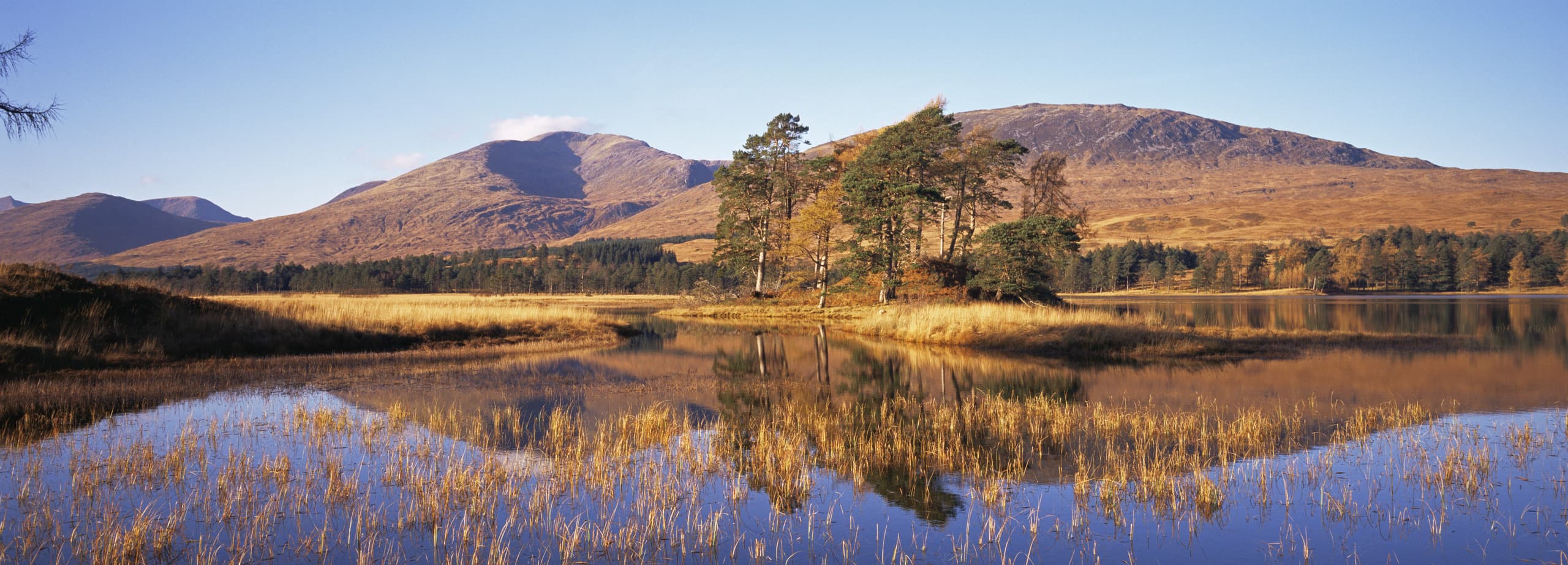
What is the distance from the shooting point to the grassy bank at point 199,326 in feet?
60.8

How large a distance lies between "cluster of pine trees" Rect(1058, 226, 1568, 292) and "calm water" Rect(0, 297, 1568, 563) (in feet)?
254

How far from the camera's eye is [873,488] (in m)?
9.62

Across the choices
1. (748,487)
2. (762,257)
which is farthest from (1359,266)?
(748,487)

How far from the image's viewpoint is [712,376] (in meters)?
21.3

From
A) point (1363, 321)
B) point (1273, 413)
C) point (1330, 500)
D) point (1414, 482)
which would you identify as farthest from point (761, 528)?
point (1363, 321)

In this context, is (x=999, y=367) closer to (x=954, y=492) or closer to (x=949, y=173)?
(x=954, y=492)

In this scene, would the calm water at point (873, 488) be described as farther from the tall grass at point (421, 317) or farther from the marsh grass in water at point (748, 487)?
the tall grass at point (421, 317)

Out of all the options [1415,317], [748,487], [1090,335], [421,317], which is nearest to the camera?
[748,487]

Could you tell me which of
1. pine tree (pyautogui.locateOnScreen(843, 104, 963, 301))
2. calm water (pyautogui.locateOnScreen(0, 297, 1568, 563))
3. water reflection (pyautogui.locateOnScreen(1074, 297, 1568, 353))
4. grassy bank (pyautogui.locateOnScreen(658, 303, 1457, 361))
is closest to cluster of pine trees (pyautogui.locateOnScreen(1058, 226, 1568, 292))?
water reflection (pyautogui.locateOnScreen(1074, 297, 1568, 353))

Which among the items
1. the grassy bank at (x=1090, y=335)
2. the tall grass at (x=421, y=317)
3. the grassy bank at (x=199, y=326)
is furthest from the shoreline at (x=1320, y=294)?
the grassy bank at (x=199, y=326)

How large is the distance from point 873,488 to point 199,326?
2239 cm

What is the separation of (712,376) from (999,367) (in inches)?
337

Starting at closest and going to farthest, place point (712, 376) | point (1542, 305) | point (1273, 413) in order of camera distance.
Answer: point (1273, 413) < point (712, 376) < point (1542, 305)

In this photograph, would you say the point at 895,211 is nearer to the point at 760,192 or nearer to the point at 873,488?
the point at 760,192
